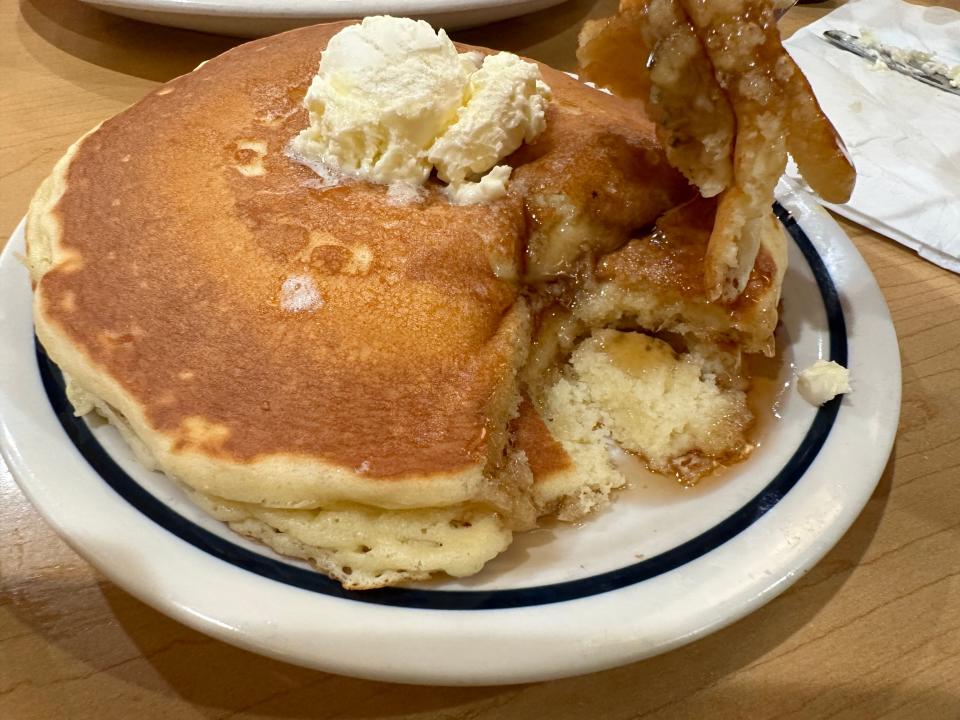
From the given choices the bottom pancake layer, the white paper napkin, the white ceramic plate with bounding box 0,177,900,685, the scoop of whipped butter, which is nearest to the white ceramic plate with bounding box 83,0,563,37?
the scoop of whipped butter

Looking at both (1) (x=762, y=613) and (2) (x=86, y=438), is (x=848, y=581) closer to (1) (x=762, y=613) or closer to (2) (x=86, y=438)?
(1) (x=762, y=613)

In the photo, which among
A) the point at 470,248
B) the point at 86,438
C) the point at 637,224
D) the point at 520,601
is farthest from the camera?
the point at 637,224

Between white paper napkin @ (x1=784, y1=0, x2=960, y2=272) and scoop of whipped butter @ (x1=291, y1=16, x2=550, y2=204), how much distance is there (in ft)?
2.89

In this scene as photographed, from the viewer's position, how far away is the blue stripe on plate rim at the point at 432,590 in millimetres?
905

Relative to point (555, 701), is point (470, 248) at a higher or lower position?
higher

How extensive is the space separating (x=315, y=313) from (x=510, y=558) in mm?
450

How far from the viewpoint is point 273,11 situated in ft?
6.38

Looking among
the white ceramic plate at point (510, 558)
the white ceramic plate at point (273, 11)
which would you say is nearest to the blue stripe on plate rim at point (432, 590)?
the white ceramic plate at point (510, 558)

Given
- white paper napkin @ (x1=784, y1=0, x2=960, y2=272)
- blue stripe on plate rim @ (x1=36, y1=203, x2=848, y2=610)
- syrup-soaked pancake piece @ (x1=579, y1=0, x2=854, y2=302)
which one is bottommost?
blue stripe on plate rim @ (x1=36, y1=203, x2=848, y2=610)

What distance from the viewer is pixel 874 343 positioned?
124cm

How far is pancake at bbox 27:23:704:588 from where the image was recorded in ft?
3.10

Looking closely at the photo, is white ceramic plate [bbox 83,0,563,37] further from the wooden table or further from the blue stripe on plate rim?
the wooden table

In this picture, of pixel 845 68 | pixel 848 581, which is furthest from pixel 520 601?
pixel 845 68

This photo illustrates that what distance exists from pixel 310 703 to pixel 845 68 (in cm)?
218
